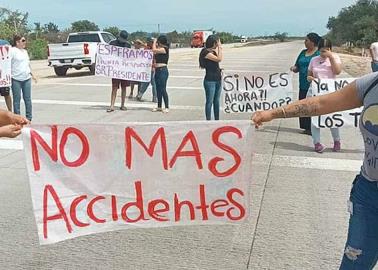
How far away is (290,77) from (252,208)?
406cm

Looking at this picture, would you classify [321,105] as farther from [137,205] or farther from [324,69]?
[324,69]

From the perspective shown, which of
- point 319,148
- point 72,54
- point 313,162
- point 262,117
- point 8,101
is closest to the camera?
point 262,117

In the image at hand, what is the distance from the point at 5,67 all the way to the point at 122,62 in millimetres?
3076

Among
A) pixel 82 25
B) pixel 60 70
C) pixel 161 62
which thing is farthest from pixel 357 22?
pixel 161 62

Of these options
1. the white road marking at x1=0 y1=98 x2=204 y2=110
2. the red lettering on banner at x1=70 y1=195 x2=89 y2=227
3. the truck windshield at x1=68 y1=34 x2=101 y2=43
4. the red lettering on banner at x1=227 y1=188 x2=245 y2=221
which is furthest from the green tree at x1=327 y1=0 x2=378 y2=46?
the red lettering on banner at x1=70 y1=195 x2=89 y2=227

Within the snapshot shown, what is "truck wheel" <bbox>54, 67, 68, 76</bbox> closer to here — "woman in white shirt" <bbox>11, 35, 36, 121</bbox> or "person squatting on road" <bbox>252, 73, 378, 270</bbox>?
"woman in white shirt" <bbox>11, 35, 36, 121</bbox>

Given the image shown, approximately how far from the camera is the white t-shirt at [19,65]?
8977mm

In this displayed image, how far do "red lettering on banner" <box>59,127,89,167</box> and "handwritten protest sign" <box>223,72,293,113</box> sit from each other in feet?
17.2

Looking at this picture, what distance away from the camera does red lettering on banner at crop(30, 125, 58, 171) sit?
2.95 meters

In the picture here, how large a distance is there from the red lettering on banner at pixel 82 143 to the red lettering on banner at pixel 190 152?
22.4 inches

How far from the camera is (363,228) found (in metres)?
2.33

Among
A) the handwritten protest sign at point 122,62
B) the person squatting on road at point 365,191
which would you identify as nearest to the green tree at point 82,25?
the handwritten protest sign at point 122,62

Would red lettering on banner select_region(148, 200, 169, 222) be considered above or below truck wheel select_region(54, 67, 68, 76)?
below

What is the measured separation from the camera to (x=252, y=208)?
184 inches
